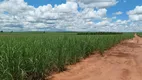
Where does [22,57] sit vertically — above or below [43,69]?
above

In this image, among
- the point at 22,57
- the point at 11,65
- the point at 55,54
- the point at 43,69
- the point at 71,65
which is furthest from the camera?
the point at 71,65

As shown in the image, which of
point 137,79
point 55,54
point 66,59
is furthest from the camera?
point 66,59

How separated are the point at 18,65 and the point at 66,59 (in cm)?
427

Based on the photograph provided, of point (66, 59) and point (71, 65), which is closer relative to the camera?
point (66, 59)

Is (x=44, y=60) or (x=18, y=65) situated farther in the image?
(x=44, y=60)

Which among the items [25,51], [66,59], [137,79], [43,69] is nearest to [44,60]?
[43,69]

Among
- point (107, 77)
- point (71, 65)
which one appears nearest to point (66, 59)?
point (71, 65)

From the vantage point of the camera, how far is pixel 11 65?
6402 mm

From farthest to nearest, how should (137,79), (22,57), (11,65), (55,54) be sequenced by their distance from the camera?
(55,54), (137,79), (22,57), (11,65)

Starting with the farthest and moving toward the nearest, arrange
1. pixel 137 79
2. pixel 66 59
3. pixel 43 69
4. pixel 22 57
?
pixel 66 59 → pixel 137 79 → pixel 43 69 → pixel 22 57

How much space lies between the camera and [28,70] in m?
7.20

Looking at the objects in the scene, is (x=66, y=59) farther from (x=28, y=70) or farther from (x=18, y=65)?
(x=18, y=65)

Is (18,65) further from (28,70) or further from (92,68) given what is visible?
→ (92,68)

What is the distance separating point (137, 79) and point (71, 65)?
369 centimetres
